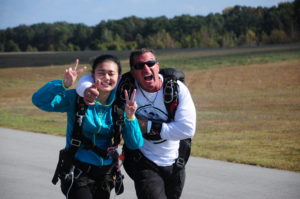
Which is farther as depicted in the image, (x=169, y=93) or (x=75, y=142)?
(x=169, y=93)

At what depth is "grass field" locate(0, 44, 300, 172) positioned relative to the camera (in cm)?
1127

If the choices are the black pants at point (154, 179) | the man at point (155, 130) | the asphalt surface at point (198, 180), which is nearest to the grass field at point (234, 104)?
the asphalt surface at point (198, 180)

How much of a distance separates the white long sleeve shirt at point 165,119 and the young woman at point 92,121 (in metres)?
0.13

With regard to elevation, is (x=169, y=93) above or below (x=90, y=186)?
above

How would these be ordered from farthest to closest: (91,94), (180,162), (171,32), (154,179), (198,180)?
(171,32)
(198,180)
(180,162)
(154,179)
(91,94)

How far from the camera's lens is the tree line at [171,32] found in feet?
199

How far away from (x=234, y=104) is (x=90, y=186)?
17.9 meters

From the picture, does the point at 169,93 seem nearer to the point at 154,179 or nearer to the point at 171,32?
the point at 154,179

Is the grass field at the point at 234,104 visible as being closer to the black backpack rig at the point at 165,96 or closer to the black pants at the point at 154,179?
the black pants at the point at 154,179

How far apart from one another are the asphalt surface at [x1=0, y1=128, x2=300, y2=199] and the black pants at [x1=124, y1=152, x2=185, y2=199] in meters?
2.29

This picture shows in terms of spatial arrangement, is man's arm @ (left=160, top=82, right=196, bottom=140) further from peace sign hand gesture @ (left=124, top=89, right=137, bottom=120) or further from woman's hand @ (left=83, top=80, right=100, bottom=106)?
woman's hand @ (left=83, top=80, right=100, bottom=106)

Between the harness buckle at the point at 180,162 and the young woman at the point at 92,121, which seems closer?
the young woman at the point at 92,121

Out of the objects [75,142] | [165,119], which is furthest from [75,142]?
[165,119]

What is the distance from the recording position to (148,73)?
13.6 ft
